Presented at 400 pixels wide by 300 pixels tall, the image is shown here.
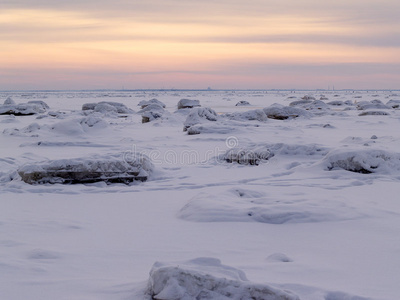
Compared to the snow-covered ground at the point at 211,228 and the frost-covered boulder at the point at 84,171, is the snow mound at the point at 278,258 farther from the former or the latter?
the frost-covered boulder at the point at 84,171

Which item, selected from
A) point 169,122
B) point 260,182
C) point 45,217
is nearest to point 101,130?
point 169,122

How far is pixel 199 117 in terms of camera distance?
41.9ft

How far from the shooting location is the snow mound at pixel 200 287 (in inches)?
80.3

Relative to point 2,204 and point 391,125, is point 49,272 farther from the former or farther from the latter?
point 391,125

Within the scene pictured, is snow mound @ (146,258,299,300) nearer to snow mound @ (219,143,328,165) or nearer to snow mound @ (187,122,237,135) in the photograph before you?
snow mound @ (219,143,328,165)

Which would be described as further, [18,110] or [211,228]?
[18,110]

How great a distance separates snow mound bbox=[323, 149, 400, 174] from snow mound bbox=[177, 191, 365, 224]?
1.78 m

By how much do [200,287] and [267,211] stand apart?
1.81 meters

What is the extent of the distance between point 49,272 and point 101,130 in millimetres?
8504

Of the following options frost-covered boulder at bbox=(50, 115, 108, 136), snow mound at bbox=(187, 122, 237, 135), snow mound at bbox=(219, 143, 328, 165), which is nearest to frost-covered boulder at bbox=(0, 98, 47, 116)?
frost-covered boulder at bbox=(50, 115, 108, 136)

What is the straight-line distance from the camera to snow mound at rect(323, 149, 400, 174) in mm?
5688

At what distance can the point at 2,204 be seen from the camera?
434 cm

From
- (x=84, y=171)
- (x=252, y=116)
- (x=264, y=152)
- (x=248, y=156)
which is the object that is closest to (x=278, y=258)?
Answer: (x=84, y=171)

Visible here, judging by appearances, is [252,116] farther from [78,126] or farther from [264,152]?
[264,152]
